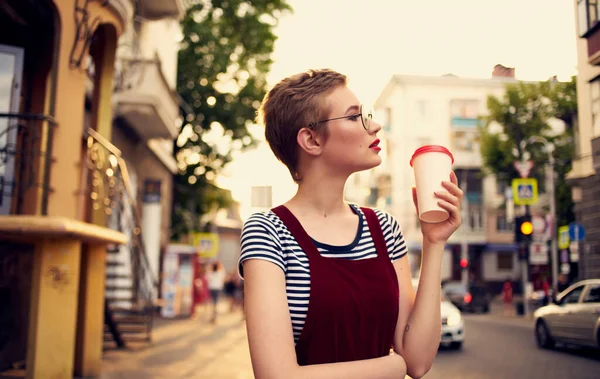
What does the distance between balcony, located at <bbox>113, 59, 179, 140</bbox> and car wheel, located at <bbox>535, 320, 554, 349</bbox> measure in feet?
31.3

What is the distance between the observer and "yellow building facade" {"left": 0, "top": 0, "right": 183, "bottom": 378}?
24.4 ft

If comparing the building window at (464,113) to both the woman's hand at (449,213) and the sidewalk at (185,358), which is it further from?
the woman's hand at (449,213)

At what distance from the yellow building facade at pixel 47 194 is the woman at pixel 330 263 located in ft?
18.8

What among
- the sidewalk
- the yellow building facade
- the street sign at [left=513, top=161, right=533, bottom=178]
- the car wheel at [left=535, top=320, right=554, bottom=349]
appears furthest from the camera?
the car wheel at [left=535, top=320, right=554, bottom=349]

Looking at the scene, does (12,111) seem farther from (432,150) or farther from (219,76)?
(219,76)

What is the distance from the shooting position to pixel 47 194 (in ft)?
25.1

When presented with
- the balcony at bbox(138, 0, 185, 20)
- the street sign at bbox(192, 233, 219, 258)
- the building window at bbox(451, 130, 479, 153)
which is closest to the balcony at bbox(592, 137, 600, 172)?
the balcony at bbox(138, 0, 185, 20)

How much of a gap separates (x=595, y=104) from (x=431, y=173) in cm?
197

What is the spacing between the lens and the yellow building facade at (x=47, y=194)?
24.4 feet

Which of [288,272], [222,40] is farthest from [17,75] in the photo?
[222,40]

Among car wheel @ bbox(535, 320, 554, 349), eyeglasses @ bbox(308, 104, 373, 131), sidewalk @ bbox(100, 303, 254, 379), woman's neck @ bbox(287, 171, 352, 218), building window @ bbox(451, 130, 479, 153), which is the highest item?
building window @ bbox(451, 130, 479, 153)

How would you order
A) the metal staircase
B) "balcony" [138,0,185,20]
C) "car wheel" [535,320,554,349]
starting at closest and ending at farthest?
the metal staircase
"car wheel" [535,320,554,349]
"balcony" [138,0,185,20]

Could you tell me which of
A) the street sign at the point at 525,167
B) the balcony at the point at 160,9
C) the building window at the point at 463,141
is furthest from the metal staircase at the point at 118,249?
the building window at the point at 463,141

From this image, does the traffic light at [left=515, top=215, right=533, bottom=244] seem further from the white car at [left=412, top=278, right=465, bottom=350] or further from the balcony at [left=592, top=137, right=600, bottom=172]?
the balcony at [left=592, top=137, right=600, bottom=172]
